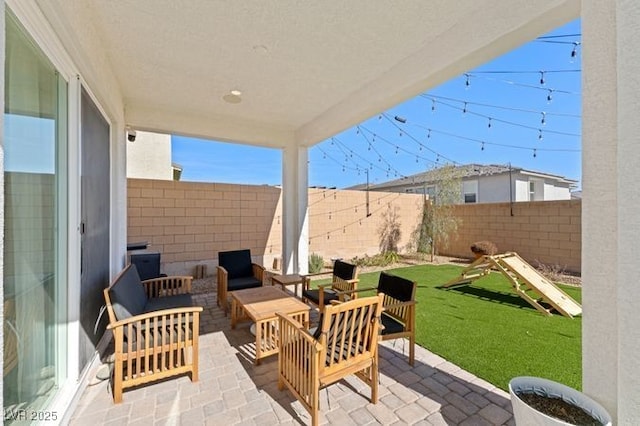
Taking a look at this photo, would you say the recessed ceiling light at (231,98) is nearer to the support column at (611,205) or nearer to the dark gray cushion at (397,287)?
the dark gray cushion at (397,287)

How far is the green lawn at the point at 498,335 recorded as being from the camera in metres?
2.61

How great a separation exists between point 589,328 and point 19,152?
3393 millimetres

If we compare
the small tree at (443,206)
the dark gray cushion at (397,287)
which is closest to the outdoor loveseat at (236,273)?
the dark gray cushion at (397,287)

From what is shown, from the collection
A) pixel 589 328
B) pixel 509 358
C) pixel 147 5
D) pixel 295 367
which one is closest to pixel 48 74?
pixel 147 5

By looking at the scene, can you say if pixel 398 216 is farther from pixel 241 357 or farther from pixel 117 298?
pixel 117 298

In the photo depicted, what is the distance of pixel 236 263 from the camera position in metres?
4.71

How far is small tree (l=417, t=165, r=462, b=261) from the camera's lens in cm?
872

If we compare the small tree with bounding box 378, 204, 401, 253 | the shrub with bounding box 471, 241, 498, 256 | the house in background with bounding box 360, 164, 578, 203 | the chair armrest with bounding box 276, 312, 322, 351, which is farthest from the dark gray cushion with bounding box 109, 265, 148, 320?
the house in background with bounding box 360, 164, 578, 203

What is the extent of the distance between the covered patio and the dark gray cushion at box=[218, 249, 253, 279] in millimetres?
850

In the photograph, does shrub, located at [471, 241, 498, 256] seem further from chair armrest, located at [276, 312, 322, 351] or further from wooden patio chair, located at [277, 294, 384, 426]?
chair armrest, located at [276, 312, 322, 351]

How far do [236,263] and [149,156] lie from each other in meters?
6.29

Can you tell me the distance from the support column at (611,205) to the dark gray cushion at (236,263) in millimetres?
4239

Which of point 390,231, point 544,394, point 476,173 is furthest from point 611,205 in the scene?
point 476,173

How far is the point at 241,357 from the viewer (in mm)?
2881
